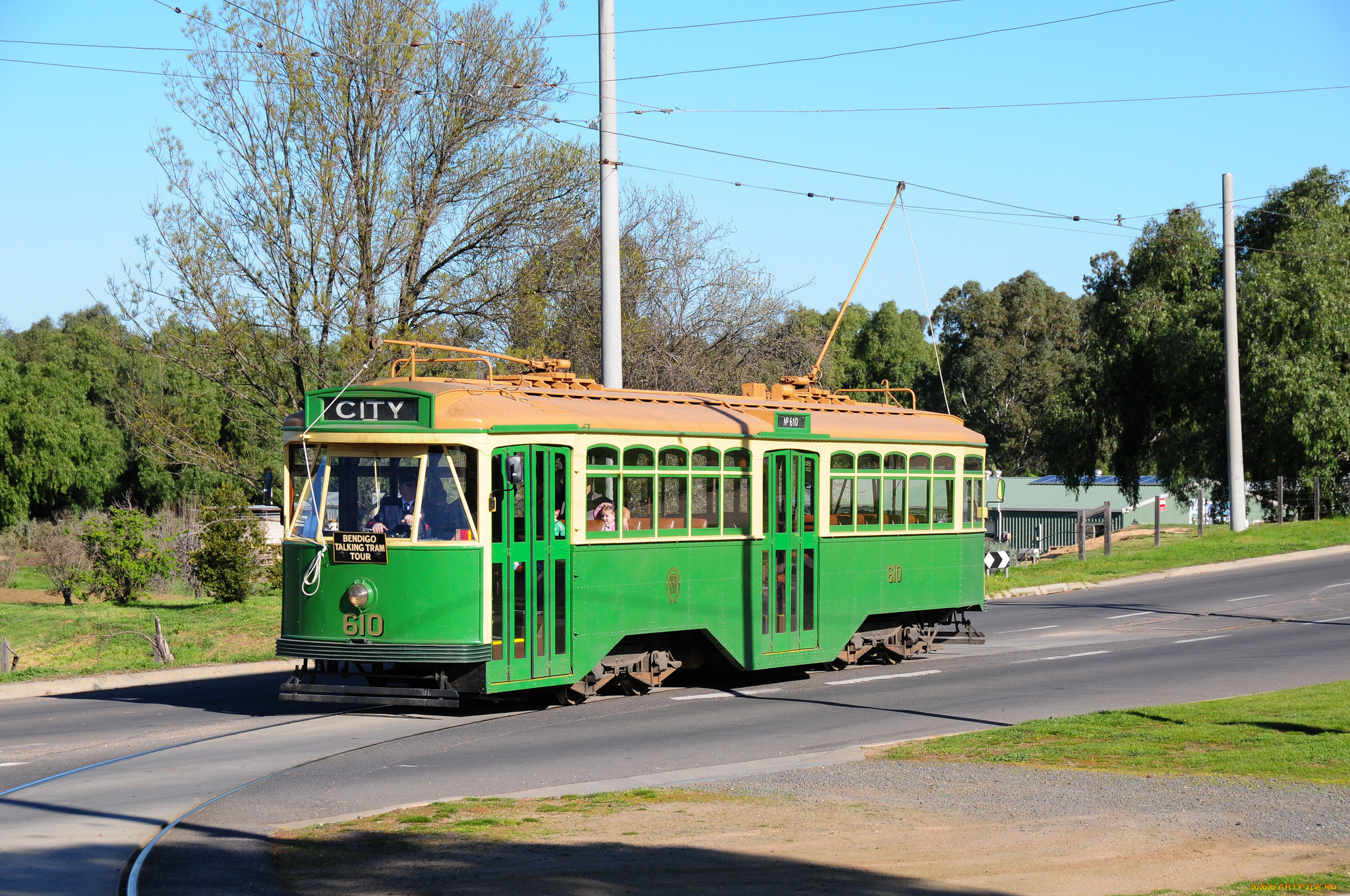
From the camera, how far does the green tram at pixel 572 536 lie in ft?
42.9

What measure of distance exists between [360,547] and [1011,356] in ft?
223

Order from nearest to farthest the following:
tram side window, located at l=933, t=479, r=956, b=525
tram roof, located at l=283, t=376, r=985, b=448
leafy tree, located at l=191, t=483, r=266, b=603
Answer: tram roof, located at l=283, t=376, r=985, b=448 → tram side window, located at l=933, t=479, r=956, b=525 → leafy tree, located at l=191, t=483, r=266, b=603

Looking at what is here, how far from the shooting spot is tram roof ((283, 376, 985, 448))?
43.7ft

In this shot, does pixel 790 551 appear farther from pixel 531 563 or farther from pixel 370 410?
pixel 370 410

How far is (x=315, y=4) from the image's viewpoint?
23.3m

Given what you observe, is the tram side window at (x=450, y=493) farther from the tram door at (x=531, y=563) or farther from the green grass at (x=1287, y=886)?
the green grass at (x=1287, y=886)

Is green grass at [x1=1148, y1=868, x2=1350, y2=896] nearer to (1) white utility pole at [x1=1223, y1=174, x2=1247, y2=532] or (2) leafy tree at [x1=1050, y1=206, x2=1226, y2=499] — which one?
(1) white utility pole at [x1=1223, y1=174, x2=1247, y2=532]

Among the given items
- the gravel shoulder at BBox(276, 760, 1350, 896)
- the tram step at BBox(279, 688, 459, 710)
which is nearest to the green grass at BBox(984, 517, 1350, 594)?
the tram step at BBox(279, 688, 459, 710)

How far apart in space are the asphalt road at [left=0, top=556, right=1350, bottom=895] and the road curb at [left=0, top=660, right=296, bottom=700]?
506mm

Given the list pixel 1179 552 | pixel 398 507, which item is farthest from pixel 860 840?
pixel 1179 552

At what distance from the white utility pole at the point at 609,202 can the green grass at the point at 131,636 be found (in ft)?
20.7

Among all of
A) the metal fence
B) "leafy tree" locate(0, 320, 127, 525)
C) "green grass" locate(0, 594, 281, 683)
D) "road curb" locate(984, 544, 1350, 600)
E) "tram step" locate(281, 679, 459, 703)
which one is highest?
"leafy tree" locate(0, 320, 127, 525)

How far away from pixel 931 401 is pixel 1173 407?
37859mm

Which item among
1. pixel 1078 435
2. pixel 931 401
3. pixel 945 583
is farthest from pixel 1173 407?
pixel 931 401
